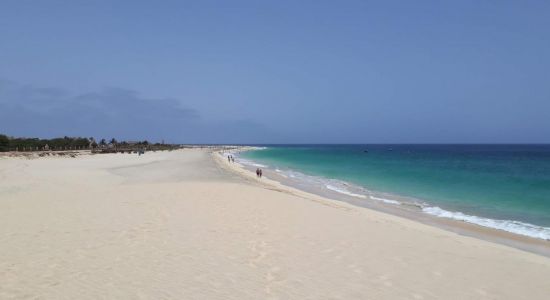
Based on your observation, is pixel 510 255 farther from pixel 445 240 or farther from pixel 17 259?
pixel 17 259

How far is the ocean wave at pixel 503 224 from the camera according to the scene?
11945 mm

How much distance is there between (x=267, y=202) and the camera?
13.9 m

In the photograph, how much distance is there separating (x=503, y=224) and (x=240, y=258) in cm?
1084

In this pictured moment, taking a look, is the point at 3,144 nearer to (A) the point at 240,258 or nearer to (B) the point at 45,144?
(B) the point at 45,144

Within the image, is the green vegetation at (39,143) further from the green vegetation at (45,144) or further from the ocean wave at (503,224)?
the ocean wave at (503,224)

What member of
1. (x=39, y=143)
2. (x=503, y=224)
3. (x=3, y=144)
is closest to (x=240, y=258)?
(x=503, y=224)

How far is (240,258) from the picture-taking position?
22.2ft

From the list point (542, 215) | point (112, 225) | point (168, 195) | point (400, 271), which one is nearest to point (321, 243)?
point (400, 271)

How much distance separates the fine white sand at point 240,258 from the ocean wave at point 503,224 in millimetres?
3623

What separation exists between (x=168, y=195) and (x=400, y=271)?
10523 mm

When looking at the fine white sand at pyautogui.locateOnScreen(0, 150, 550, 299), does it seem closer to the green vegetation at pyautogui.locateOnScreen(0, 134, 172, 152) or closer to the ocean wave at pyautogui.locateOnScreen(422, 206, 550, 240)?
the ocean wave at pyautogui.locateOnScreen(422, 206, 550, 240)

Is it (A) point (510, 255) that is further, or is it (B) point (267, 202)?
(B) point (267, 202)

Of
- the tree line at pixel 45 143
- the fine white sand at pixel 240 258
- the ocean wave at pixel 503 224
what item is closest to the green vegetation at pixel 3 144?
the tree line at pixel 45 143

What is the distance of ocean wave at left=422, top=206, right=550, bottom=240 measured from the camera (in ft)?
39.2
